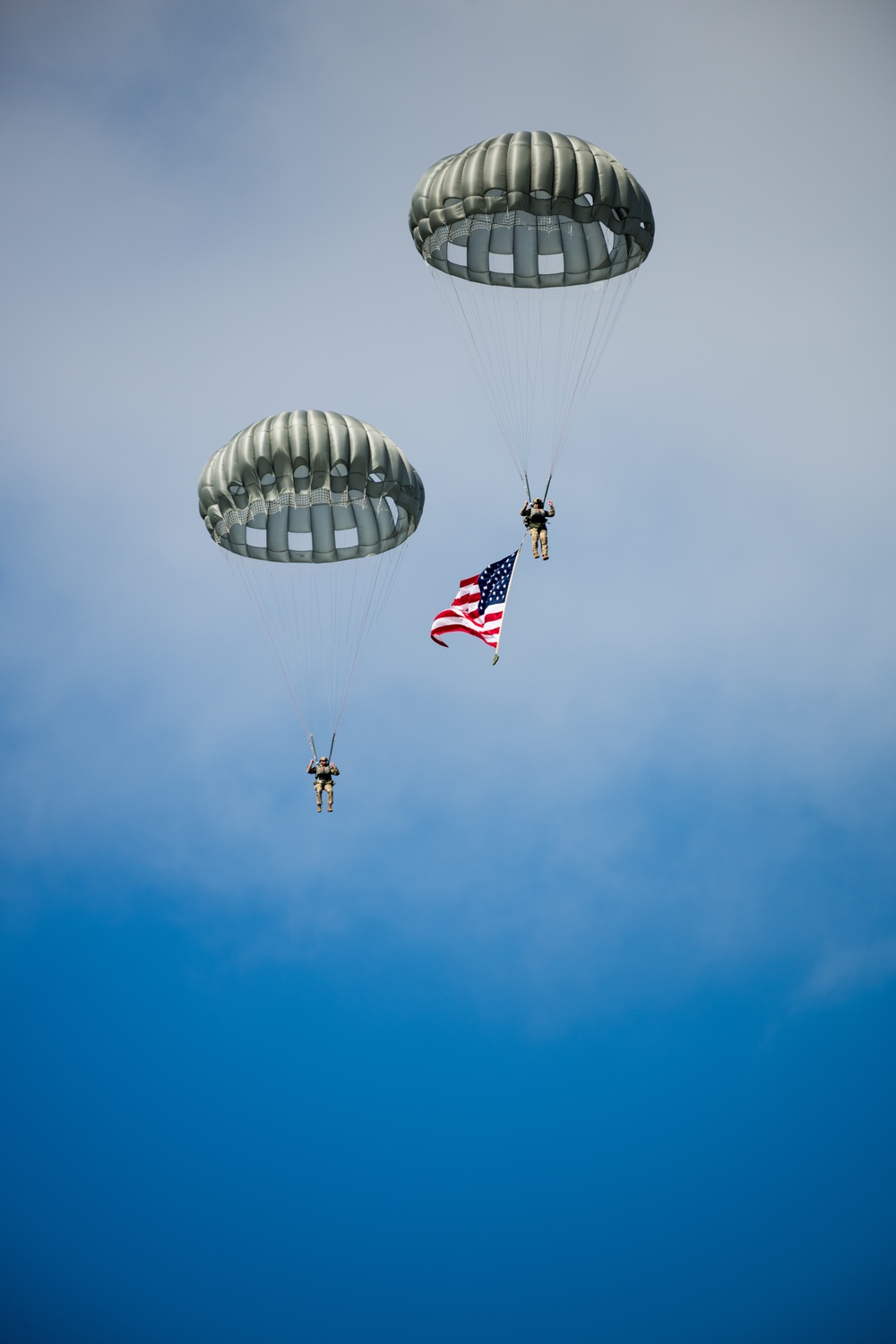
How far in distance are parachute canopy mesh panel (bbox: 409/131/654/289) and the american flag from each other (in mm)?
5922

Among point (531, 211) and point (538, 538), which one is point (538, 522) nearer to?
point (538, 538)

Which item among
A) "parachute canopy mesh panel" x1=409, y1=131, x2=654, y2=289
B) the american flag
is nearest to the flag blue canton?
the american flag

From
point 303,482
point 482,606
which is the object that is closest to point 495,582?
point 482,606

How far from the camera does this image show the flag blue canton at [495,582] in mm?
28562

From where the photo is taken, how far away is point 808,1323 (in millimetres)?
54438

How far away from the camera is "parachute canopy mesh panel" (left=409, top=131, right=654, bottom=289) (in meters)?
25.8

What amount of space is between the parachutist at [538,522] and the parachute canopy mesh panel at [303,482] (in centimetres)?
335

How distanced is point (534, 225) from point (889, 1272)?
150 ft

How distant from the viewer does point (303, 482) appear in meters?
28.3

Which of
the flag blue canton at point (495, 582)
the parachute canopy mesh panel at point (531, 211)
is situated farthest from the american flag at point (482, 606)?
the parachute canopy mesh panel at point (531, 211)

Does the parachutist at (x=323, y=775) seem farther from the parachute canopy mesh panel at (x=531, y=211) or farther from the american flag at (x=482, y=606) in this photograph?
the parachute canopy mesh panel at (x=531, y=211)

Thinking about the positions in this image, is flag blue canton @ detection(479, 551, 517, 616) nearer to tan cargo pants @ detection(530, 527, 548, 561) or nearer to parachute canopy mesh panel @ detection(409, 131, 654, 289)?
tan cargo pants @ detection(530, 527, 548, 561)

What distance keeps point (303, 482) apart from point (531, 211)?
7.02m

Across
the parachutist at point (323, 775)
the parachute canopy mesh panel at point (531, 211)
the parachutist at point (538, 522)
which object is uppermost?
the parachute canopy mesh panel at point (531, 211)
